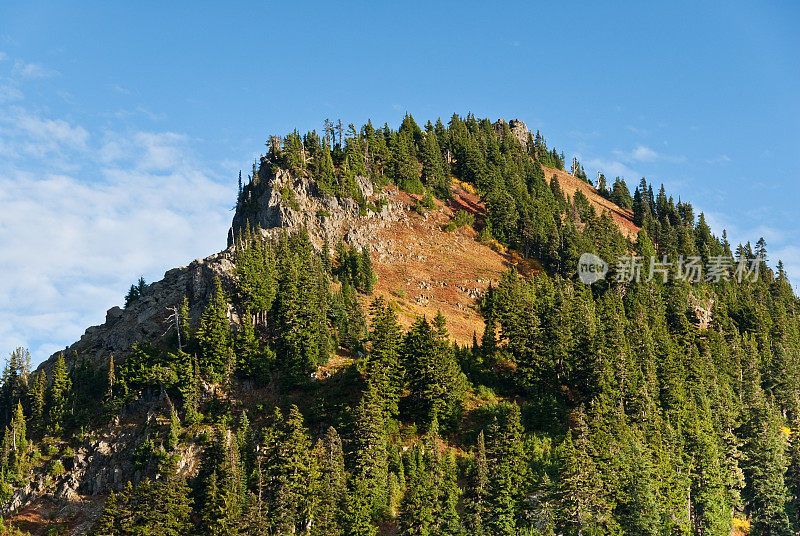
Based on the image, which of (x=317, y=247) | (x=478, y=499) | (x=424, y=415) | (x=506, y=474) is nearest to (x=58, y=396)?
(x=317, y=247)

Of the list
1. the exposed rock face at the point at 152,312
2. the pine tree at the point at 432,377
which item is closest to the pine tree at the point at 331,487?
the pine tree at the point at 432,377

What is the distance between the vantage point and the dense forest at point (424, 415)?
59.5 metres

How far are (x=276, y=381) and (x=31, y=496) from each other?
1200 inches

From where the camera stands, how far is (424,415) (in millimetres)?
79188

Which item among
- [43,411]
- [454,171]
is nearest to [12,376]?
[43,411]

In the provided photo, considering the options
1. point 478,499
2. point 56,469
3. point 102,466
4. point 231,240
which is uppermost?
point 231,240

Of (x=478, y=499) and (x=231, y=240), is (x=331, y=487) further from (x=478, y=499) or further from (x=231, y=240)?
(x=231, y=240)

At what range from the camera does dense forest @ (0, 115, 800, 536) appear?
5947 cm

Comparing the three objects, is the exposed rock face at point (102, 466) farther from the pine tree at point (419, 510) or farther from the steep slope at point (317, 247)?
the pine tree at point (419, 510)

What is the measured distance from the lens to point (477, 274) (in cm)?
13012

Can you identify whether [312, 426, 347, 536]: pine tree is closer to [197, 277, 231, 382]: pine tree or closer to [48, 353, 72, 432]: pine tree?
[197, 277, 231, 382]: pine tree

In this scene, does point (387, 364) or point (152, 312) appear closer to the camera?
point (387, 364)

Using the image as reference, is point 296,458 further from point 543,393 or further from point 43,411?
point 43,411

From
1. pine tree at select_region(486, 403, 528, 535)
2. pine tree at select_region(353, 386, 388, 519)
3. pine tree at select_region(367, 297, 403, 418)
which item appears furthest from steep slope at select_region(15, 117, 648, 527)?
pine tree at select_region(486, 403, 528, 535)
